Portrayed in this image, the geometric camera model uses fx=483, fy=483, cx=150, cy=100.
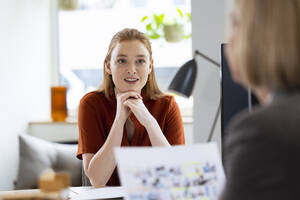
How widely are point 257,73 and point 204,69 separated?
1613 millimetres

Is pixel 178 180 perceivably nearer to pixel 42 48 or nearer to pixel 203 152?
pixel 203 152

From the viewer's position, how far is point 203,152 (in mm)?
989

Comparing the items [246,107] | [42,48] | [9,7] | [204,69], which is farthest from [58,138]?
[246,107]

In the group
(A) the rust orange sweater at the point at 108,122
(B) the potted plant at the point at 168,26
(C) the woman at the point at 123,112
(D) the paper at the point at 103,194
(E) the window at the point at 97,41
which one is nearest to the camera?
(D) the paper at the point at 103,194

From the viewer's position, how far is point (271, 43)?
26.3 inches

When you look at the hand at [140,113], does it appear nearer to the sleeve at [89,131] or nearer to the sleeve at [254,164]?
the sleeve at [89,131]

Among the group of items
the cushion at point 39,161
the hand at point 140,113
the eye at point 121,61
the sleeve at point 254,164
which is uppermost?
the eye at point 121,61

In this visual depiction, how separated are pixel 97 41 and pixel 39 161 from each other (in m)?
1.11

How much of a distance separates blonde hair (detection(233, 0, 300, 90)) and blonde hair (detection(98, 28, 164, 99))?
1144 millimetres

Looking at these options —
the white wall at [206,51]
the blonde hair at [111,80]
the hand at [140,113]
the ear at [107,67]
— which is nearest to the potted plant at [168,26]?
the white wall at [206,51]

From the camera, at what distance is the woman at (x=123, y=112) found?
1724 millimetres

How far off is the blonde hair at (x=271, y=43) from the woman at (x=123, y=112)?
1.06 m

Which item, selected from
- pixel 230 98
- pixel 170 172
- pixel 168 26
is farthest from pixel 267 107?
pixel 168 26

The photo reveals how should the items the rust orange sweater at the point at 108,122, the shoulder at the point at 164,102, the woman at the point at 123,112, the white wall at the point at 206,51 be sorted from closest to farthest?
the woman at the point at 123,112, the rust orange sweater at the point at 108,122, the shoulder at the point at 164,102, the white wall at the point at 206,51
